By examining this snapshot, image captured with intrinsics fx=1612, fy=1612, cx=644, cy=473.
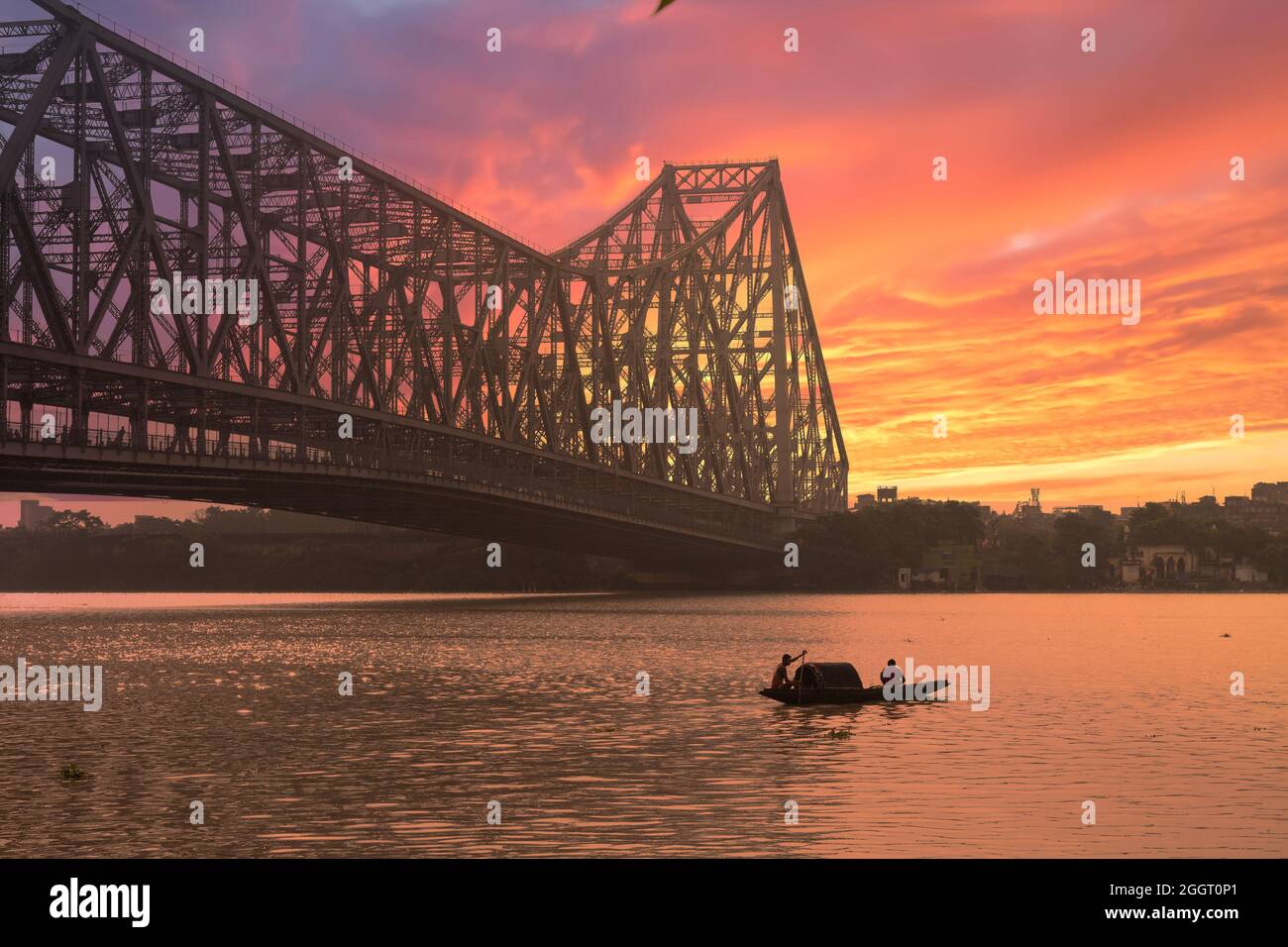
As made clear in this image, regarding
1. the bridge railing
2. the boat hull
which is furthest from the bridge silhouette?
the boat hull

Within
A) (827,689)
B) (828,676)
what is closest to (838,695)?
(827,689)

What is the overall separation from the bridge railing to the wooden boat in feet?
119

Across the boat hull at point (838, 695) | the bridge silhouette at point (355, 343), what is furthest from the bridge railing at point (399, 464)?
the boat hull at point (838, 695)

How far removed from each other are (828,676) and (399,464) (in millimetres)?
66773

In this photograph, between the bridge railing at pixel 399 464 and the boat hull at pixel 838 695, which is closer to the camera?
the boat hull at pixel 838 695

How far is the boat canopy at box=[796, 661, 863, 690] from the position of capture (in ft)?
136

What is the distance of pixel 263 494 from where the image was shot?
300ft

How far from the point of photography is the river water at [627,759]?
22.0m

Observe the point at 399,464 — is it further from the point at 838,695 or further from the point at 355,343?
the point at 838,695

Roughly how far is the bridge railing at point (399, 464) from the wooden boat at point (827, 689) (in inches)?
1425

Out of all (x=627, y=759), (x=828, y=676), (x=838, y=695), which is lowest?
(x=627, y=759)

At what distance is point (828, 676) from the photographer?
138 feet

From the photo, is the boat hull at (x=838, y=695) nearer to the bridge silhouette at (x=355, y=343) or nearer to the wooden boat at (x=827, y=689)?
the wooden boat at (x=827, y=689)

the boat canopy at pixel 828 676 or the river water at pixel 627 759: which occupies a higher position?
the boat canopy at pixel 828 676
